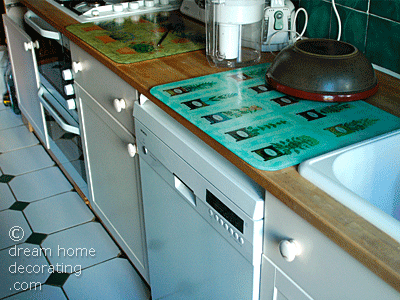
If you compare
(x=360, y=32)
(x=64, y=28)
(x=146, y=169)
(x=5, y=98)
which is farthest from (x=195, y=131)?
(x=5, y=98)

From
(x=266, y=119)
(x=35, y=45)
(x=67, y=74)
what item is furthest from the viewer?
(x=35, y=45)

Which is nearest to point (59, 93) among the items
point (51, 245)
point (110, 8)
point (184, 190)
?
point (110, 8)

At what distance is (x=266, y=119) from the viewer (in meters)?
1.08

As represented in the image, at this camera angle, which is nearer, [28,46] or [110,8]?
[110,8]

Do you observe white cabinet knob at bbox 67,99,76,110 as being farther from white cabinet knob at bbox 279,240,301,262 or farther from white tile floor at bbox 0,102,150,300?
white cabinet knob at bbox 279,240,301,262

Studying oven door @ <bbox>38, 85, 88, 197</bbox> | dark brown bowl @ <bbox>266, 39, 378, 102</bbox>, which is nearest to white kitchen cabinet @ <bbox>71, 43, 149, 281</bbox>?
oven door @ <bbox>38, 85, 88, 197</bbox>

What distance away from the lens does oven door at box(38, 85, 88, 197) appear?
214 centimetres

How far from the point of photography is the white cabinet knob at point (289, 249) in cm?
85

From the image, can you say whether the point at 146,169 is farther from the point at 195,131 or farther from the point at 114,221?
the point at 114,221

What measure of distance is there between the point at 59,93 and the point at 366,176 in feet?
5.17

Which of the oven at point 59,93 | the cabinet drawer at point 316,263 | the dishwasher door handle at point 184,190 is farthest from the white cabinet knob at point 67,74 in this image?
the cabinet drawer at point 316,263

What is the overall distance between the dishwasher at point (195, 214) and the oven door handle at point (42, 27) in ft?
2.62

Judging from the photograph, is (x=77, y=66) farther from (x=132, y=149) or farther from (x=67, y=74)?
(x=132, y=149)

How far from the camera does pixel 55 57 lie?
2082mm
